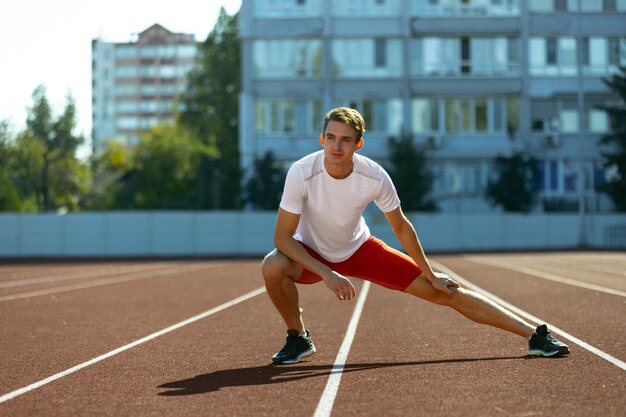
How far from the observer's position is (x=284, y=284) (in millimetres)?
8344

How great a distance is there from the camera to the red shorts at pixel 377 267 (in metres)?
8.41


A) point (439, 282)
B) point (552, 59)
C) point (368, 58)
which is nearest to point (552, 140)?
point (552, 59)

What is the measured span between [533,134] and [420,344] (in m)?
45.4

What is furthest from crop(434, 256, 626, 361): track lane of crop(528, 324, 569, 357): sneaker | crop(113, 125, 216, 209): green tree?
crop(113, 125, 216, 209): green tree

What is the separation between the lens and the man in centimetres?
802

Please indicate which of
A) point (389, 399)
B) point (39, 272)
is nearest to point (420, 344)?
point (389, 399)

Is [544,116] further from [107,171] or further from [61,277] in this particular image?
[107,171]

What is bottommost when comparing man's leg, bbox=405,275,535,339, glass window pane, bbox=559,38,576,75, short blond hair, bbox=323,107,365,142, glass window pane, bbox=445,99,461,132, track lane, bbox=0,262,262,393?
track lane, bbox=0,262,262,393

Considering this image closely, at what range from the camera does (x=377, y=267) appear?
8414mm

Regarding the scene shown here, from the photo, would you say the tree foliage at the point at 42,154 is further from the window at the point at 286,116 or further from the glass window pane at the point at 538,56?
the glass window pane at the point at 538,56

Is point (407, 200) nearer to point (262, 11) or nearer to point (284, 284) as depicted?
point (262, 11)

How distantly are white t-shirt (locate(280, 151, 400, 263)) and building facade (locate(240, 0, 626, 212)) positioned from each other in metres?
45.2

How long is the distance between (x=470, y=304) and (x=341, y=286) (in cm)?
134

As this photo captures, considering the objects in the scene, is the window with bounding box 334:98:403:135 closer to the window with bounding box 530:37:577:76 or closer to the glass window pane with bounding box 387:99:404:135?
the glass window pane with bounding box 387:99:404:135
